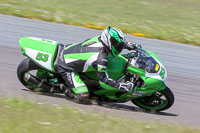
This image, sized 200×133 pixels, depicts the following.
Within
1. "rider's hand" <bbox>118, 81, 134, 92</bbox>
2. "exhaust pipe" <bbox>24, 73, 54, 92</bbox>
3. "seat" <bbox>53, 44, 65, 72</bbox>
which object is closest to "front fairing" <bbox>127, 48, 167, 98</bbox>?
"rider's hand" <bbox>118, 81, 134, 92</bbox>

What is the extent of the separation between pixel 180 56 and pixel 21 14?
5.62 metres

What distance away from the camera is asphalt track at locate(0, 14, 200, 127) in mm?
7500

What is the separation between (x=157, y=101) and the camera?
7.60 metres

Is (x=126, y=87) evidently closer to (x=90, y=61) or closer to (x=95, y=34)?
(x=90, y=61)

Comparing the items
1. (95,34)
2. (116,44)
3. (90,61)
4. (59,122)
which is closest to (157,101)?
(116,44)

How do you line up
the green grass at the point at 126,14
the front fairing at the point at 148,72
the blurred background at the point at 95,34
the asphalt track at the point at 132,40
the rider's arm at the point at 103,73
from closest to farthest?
the blurred background at the point at 95,34 → the rider's arm at the point at 103,73 → the front fairing at the point at 148,72 → the asphalt track at the point at 132,40 → the green grass at the point at 126,14

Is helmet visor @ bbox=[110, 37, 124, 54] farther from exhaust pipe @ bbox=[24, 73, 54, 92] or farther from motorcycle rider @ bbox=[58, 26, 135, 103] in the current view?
exhaust pipe @ bbox=[24, 73, 54, 92]

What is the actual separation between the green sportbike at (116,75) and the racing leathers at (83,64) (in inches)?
6.4

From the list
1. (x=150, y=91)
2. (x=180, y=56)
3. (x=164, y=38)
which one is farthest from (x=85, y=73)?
(x=164, y=38)

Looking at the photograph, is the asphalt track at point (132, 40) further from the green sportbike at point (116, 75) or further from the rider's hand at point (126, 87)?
the rider's hand at point (126, 87)

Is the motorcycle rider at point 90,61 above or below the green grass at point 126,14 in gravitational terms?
below

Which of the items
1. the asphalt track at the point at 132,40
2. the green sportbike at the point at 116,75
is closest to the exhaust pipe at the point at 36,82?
the green sportbike at the point at 116,75

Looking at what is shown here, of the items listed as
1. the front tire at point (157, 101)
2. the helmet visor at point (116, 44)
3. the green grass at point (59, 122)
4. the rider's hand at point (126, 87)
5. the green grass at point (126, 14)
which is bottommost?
the green grass at point (59, 122)

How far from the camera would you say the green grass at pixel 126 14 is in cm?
1388
